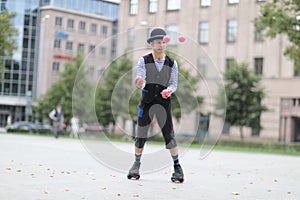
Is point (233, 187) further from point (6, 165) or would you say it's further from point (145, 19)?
point (145, 19)

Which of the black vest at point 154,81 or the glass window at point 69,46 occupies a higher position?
the glass window at point 69,46

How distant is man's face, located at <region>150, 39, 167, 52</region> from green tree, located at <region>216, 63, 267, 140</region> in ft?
93.2

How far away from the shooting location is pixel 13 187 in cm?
649

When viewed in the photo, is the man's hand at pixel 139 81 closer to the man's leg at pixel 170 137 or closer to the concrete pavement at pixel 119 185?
the man's leg at pixel 170 137

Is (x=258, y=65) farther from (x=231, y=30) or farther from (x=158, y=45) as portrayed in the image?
(x=158, y=45)

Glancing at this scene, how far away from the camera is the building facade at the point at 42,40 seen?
73.4 meters

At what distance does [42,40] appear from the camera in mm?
75812

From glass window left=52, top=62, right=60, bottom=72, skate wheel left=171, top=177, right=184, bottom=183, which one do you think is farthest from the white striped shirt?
glass window left=52, top=62, right=60, bottom=72

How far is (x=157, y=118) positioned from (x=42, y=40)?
6986 centimetres

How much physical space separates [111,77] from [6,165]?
977 inches

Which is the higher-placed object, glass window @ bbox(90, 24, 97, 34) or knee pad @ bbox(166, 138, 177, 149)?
glass window @ bbox(90, 24, 97, 34)

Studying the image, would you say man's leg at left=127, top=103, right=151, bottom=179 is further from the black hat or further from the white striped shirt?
the black hat

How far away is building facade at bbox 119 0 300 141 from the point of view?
142 ft

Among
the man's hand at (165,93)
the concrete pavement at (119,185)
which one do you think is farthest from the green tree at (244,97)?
the man's hand at (165,93)
